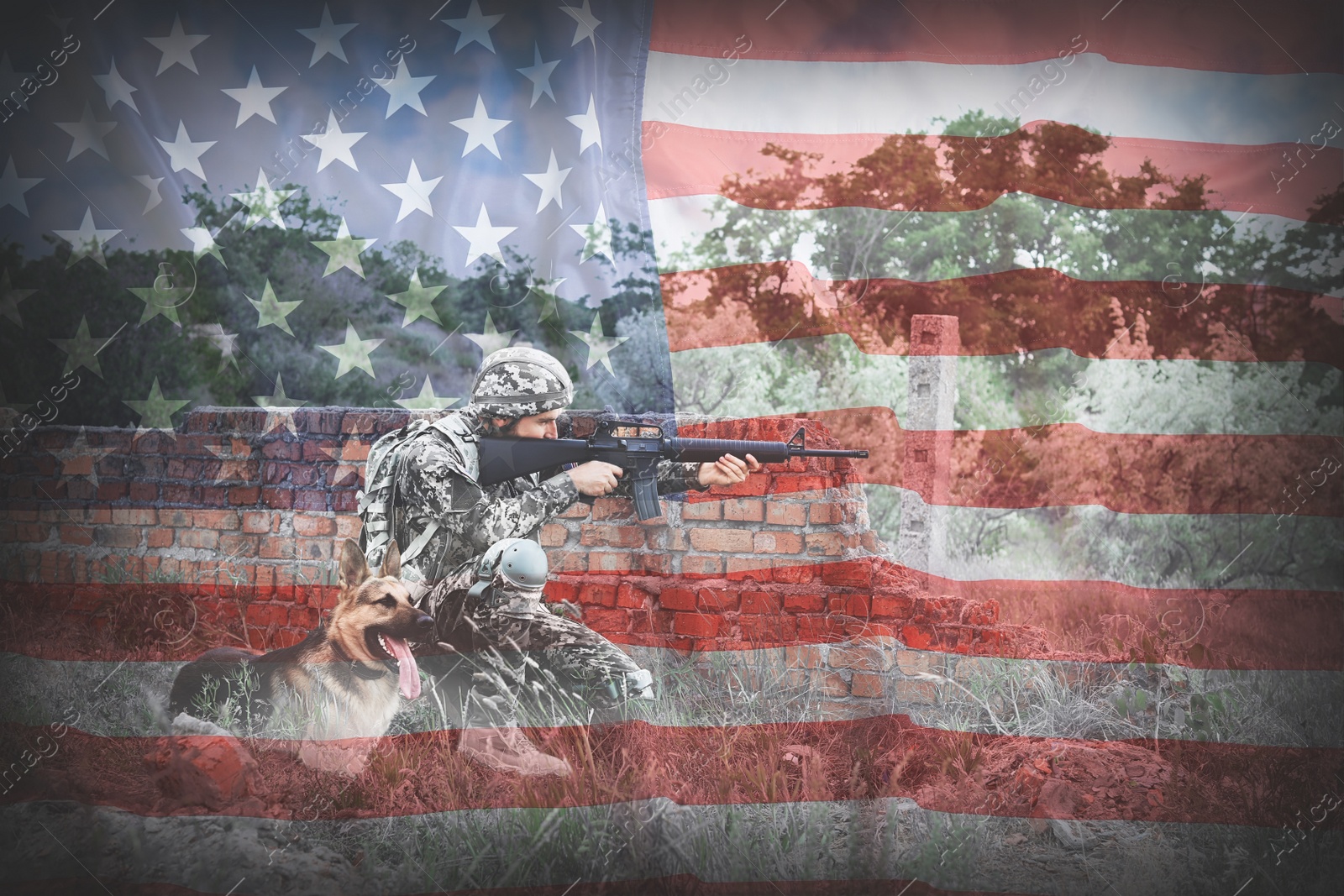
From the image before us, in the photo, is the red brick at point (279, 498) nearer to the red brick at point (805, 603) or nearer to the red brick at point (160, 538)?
the red brick at point (160, 538)

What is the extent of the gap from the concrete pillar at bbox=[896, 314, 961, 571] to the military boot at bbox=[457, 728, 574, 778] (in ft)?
5.03

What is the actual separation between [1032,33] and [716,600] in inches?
99.0

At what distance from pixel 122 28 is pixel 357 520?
2.06 meters

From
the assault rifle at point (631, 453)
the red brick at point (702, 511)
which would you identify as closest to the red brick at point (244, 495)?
the assault rifle at point (631, 453)

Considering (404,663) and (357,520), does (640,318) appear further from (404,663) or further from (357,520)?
(404,663)

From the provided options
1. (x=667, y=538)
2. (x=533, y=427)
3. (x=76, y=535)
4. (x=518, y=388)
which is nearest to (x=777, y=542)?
(x=667, y=538)

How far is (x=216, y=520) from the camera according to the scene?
2930 millimetres

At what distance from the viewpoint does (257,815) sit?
8.77 ft

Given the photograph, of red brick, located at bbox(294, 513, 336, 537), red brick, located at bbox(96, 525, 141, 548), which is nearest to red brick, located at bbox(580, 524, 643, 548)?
red brick, located at bbox(294, 513, 336, 537)

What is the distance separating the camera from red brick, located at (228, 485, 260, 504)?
2904mm

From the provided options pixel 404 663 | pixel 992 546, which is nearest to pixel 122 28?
pixel 404 663

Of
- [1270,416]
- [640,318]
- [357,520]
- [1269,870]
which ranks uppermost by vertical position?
[640,318]

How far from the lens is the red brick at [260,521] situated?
2.90 meters

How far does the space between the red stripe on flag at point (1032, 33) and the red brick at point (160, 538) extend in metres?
2.83
